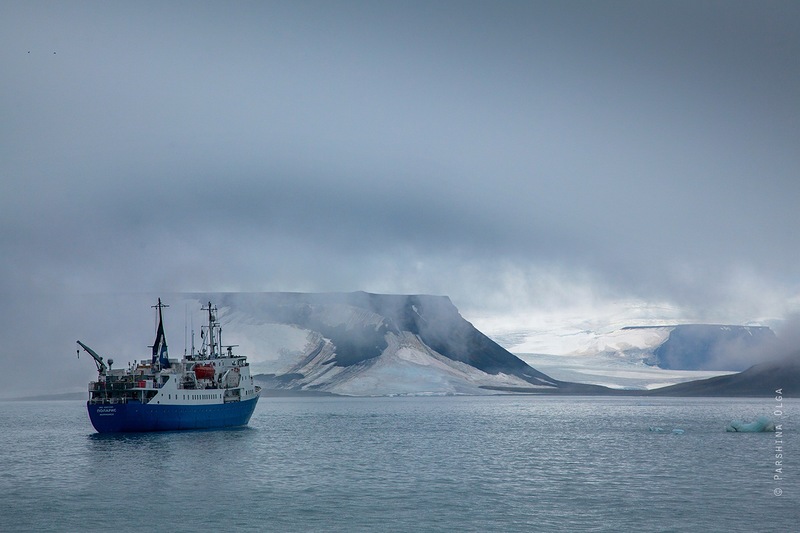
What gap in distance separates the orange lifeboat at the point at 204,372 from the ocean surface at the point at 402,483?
45.0 feet

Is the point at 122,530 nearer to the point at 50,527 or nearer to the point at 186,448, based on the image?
the point at 50,527

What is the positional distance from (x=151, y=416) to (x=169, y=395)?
10.0 ft

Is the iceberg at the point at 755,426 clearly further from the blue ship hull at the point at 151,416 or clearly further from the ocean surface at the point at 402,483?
the blue ship hull at the point at 151,416

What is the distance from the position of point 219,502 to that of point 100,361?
59249 mm

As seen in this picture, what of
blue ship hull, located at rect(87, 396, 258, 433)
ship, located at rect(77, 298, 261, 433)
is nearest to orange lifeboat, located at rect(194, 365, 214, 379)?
ship, located at rect(77, 298, 261, 433)

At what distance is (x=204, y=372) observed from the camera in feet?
325

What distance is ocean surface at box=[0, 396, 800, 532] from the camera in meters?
37.6

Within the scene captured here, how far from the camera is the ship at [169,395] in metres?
88.5

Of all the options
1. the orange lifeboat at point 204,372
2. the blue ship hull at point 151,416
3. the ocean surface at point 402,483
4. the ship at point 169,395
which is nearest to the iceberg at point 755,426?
the ocean surface at point 402,483

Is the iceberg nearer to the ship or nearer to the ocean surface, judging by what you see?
the ocean surface

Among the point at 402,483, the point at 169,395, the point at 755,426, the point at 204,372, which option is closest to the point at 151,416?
the point at 169,395

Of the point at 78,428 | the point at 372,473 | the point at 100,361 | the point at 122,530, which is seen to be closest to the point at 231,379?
the point at 100,361

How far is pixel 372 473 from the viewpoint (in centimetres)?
5431

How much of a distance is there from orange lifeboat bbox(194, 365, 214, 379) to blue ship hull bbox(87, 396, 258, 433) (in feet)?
13.9
